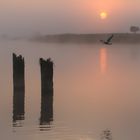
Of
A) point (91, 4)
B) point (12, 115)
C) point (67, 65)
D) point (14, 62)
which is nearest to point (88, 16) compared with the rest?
point (91, 4)

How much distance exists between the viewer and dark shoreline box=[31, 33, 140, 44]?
1.24 m

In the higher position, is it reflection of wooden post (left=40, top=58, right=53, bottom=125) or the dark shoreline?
the dark shoreline

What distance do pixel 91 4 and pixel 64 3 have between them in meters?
0.10

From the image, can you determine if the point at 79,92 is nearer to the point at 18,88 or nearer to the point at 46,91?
the point at 46,91

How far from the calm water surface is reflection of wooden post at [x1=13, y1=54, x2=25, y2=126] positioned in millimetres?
13

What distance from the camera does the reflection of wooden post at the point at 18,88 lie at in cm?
121

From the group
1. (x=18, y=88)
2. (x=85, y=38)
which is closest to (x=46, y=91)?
(x=18, y=88)

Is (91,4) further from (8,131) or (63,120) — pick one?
(8,131)

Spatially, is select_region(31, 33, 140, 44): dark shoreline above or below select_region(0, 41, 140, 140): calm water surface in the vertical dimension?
above

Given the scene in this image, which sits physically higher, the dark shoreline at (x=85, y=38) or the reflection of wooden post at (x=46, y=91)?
the dark shoreline at (x=85, y=38)

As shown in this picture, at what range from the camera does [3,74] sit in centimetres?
122

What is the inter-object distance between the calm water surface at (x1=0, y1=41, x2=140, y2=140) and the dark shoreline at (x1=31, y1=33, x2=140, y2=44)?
0.02 meters

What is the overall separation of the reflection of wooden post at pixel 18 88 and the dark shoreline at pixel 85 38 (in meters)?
0.10

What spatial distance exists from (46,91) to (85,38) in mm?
246
